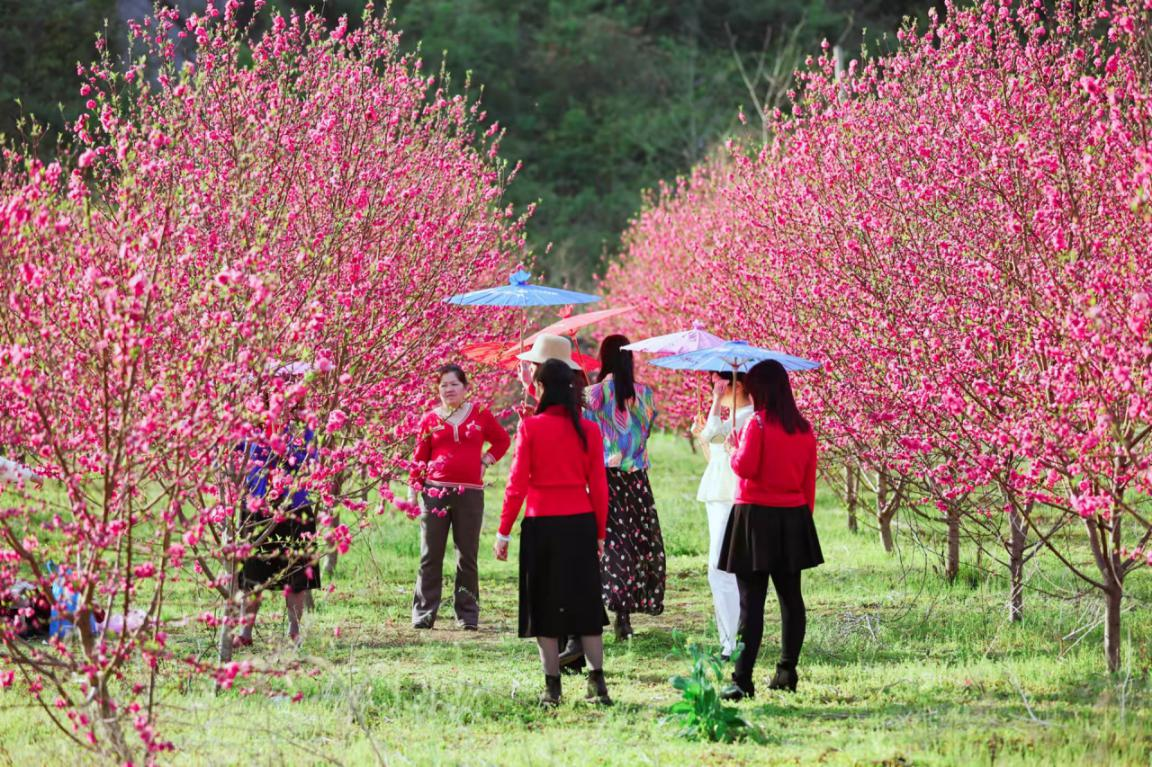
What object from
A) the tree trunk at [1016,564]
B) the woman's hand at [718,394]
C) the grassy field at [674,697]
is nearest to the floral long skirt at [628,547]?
the grassy field at [674,697]

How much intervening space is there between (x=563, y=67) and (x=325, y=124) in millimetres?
39556

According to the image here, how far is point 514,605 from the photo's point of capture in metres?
10.4

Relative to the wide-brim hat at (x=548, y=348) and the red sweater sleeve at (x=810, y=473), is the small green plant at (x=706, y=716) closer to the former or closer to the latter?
the red sweater sleeve at (x=810, y=473)

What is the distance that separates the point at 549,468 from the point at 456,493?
279cm

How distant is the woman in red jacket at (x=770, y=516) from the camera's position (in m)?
6.72

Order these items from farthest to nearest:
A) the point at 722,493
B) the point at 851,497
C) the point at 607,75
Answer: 1. the point at 607,75
2. the point at 851,497
3. the point at 722,493

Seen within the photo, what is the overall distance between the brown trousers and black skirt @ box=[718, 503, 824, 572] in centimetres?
287

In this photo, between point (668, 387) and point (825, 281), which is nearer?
point (825, 281)

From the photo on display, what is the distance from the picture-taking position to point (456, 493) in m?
9.34

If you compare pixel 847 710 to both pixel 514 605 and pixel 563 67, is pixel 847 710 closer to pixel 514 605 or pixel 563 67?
pixel 514 605

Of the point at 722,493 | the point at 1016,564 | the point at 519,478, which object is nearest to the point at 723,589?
the point at 722,493

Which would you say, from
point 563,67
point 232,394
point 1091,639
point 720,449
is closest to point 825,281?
point 720,449

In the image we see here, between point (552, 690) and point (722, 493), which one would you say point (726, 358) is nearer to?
point (722, 493)

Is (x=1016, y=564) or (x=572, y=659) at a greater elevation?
(x=1016, y=564)
